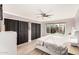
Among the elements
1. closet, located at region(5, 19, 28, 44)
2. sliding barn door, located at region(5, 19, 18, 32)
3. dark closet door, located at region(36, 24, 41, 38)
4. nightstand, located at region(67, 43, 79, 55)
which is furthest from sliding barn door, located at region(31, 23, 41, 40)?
nightstand, located at region(67, 43, 79, 55)

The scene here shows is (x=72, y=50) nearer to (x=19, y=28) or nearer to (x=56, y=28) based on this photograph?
(x=56, y=28)

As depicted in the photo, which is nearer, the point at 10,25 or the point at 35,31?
the point at 10,25

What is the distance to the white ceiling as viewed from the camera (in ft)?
6.03

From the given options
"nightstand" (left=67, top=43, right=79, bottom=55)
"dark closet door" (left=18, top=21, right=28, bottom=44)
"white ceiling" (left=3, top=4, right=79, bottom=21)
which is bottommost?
"nightstand" (left=67, top=43, right=79, bottom=55)

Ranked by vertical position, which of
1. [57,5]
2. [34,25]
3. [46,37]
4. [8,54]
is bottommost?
[8,54]

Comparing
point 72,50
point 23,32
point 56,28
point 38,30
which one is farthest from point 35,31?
point 72,50

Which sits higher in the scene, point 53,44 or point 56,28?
point 56,28

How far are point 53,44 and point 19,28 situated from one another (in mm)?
684

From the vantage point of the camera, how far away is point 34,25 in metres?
1.94

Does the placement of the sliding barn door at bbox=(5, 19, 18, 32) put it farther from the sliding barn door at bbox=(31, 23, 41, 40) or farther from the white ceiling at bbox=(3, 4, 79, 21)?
the sliding barn door at bbox=(31, 23, 41, 40)

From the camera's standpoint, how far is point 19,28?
6.23 feet
